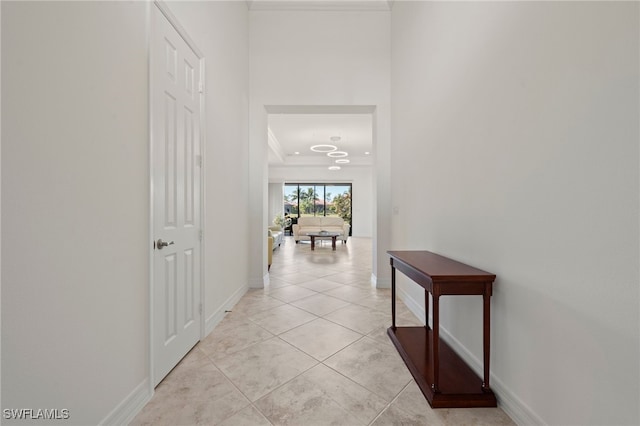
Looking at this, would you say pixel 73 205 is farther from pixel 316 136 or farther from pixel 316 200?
pixel 316 200

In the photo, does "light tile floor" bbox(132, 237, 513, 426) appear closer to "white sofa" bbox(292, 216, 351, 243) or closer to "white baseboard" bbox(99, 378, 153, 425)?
"white baseboard" bbox(99, 378, 153, 425)

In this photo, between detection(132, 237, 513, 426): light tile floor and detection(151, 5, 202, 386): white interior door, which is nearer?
detection(132, 237, 513, 426): light tile floor

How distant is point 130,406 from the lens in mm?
1476

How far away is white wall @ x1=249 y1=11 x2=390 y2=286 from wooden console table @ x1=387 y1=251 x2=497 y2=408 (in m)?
2.44

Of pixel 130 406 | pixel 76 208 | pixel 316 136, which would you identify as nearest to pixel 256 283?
pixel 130 406

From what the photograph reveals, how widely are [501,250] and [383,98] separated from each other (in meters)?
3.03

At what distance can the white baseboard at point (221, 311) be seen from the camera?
8.23 ft

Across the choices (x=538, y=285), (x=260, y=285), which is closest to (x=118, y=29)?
(x=538, y=285)

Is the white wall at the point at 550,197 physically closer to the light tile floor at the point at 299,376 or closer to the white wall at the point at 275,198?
the light tile floor at the point at 299,376

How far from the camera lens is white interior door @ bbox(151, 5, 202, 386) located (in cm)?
177

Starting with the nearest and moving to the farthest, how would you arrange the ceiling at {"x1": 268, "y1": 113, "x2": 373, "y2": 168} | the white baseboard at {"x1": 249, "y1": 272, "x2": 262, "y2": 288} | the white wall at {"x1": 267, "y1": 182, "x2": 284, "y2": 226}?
the white baseboard at {"x1": 249, "y1": 272, "x2": 262, "y2": 288} → the ceiling at {"x1": 268, "y1": 113, "x2": 373, "y2": 168} → the white wall at {"x1": 267, "y1": 182, "x2": 284, "y2": 226}

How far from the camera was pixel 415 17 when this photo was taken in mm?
3029

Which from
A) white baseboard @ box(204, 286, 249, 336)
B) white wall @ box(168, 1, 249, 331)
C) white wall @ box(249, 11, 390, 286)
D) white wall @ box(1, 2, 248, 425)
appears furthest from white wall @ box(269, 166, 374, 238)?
white wall @ box(1, 2, 248, 425)

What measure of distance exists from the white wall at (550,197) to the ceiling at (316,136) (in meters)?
3.99
